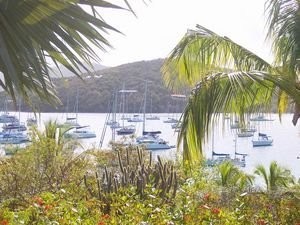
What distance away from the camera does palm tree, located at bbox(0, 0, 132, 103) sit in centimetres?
202

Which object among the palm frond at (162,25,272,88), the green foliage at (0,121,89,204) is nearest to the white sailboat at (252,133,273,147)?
the green foliage at (0,121,89,204)

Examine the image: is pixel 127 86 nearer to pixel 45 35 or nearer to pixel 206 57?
pixel 206 57

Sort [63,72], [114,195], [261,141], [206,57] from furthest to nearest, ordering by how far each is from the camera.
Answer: [261,141] < [206,57] < [114,195] < [63,72]

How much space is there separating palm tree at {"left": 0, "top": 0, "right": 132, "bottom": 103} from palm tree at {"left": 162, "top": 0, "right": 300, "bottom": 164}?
3975 mm

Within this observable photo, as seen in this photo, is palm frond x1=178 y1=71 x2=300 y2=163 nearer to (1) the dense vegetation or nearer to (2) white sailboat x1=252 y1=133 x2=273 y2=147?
(1) the dense vegetation

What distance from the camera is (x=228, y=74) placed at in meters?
6.30

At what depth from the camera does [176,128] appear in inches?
256

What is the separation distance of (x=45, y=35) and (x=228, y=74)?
444 cm

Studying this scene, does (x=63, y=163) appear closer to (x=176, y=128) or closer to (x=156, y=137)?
(x=176, y=128)

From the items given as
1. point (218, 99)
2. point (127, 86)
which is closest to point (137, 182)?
point (218, 99)

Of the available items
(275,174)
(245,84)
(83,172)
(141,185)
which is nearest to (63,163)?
(83,172)

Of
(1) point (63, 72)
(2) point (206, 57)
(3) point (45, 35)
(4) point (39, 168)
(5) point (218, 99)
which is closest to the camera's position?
(3) point (45, 35)

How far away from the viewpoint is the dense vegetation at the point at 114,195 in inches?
171

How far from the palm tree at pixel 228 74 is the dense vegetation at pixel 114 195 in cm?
79
